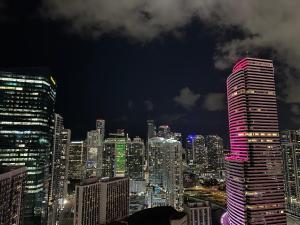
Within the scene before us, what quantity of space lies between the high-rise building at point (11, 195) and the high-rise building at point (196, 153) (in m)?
118

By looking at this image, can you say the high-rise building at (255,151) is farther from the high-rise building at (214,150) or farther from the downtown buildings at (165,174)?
the high-rise building at (214,150)

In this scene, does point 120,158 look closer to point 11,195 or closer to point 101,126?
point 101,126

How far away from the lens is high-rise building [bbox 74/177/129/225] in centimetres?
4197

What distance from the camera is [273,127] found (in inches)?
1919

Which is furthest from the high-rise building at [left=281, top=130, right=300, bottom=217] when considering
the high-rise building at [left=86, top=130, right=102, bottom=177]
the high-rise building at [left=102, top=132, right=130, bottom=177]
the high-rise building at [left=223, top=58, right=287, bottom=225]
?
the high-rise building at [left=86, top=130, right=102, bottom=177]

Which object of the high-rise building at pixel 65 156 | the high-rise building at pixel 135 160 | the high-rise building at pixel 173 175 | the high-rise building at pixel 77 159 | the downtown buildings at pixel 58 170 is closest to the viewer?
the downtown buildings at pixel 58 170

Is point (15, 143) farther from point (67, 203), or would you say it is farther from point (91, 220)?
point (67, 203)

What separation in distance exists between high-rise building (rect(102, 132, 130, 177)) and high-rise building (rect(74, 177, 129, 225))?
132 feet

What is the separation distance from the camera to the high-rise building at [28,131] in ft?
135

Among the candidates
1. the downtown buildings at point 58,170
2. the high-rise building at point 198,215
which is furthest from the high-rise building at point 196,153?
the high-rise building at point 198,215

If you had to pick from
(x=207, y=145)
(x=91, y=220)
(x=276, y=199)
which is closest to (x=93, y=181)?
(x=91, y=220)

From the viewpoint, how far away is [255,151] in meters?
47.1

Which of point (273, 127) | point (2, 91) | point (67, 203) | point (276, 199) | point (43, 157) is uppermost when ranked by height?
point (2, 91)

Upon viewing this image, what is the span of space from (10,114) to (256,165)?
43.0m
